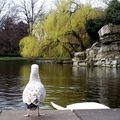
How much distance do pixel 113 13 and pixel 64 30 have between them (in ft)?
17.6

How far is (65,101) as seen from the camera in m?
15.1

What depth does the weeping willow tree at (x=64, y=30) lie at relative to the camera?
43.1 m

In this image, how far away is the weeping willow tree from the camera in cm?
4312

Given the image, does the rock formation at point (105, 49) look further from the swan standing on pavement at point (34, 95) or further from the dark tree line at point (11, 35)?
the dark tree line at point (11, 35)

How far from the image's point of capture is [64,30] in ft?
141

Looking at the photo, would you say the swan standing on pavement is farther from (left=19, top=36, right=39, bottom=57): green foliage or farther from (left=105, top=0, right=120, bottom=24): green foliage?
(left=19, top=36, right=39, bottom=57): green foliage

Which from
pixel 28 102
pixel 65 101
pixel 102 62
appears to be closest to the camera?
pixel 28 102

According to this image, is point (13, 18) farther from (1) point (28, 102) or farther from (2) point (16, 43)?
(1) point (28, 102)

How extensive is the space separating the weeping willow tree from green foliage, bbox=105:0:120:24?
10.7 ft

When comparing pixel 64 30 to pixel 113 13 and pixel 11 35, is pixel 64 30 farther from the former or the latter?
pixel 11 35

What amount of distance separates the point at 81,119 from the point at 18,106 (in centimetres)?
738

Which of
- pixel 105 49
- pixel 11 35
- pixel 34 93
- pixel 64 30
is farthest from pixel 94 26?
pixel 11 35

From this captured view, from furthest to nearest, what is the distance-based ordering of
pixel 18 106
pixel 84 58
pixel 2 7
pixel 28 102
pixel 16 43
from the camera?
pixel 2 7
pixel 16 43
pixel 84 58
pixel 18 106
pixel 28 102

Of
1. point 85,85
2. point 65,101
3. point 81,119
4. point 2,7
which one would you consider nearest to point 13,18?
point 2,7
